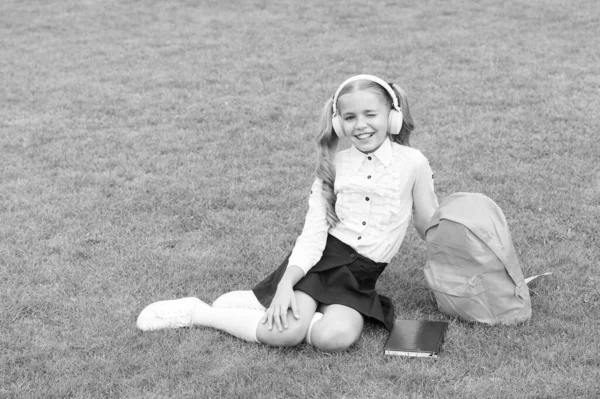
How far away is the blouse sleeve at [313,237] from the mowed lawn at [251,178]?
0.43 meters

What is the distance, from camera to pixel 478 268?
12.6 feet

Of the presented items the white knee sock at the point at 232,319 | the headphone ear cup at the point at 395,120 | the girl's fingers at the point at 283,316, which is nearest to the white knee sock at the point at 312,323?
the girl's fingers at the point at 283,316

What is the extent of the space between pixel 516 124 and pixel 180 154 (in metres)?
2.87

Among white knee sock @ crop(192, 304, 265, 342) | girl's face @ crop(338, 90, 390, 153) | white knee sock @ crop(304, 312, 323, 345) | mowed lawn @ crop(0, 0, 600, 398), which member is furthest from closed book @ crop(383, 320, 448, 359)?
girl's face @ crop(338, 90, 390, 153)

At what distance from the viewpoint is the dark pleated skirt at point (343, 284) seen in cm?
391

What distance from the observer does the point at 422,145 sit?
22.0 feet

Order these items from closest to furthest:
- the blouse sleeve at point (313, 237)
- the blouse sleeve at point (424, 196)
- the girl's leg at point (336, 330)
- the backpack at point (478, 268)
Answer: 1. the girl's leg at point (336, 330)
2. the backpack at point (478, 268)
3. the blouse sleeve at point (313, 237)
4. the blouse sleeve at point (424, 196)

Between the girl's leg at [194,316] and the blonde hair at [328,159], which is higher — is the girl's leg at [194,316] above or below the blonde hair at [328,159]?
below

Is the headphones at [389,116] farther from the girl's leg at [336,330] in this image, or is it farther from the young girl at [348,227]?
the girl's leg at [336,330]

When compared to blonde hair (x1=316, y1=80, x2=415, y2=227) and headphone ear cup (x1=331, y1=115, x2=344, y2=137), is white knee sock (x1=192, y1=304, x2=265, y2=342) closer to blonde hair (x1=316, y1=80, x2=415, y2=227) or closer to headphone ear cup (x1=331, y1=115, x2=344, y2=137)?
blonde hair (x1=316, y1=80, x2=415, y2=227)

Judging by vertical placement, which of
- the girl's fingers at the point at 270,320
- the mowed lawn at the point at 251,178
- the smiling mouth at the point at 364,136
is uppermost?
the smiling mouth at the point at 364,136

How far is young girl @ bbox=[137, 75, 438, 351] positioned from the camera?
389cm

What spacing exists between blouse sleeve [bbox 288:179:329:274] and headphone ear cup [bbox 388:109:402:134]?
489 millimetres

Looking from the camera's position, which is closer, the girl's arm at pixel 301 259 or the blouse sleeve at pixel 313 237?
the girl's arm at pixel 301 259
